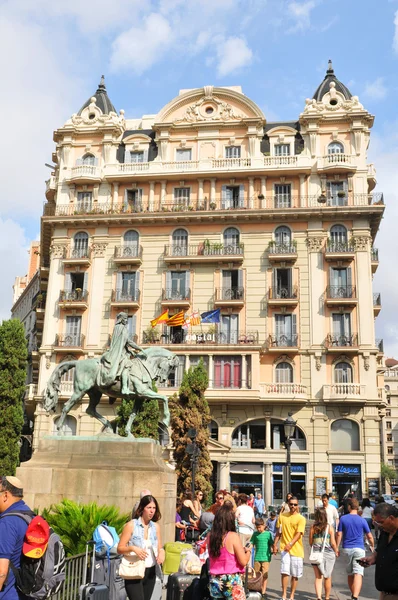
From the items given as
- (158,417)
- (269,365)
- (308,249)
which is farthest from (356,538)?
(308,249)

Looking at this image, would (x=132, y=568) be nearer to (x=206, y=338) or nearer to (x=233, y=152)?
(x=206, y=338)

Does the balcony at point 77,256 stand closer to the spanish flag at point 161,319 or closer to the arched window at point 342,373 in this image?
the spanish flag at point 161,319

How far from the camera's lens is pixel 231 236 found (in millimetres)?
39625

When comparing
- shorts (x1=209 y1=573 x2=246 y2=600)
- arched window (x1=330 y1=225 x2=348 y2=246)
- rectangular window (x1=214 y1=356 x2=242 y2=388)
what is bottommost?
shorts (x1=209 y1=573 x2=246 y2=600)

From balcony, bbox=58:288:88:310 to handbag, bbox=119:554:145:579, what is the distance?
32749 mm

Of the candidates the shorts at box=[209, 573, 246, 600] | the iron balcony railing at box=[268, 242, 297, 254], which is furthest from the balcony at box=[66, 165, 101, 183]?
the shorts at box=[209, 573, 246, 600]

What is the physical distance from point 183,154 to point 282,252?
Result: 394 inches

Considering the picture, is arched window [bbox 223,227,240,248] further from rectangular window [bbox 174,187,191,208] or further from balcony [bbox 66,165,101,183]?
balcony [bbox 66,165,101,183]

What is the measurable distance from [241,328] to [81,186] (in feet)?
49.1

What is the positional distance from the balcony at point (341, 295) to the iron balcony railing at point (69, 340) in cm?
1576

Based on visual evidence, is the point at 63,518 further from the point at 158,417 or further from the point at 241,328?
the point at 241,328

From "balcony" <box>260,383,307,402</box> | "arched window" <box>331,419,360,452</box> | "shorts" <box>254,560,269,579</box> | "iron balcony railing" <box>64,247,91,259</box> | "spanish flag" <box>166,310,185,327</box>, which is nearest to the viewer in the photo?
"shorts" <box>254,560,269,579</box>

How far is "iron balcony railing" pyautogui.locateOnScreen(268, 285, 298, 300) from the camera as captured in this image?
123 feet

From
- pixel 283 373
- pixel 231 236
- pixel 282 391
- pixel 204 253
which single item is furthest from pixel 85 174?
pixel 282 391
